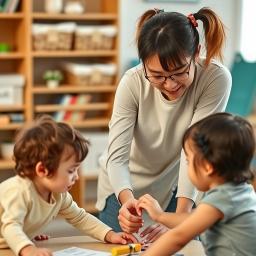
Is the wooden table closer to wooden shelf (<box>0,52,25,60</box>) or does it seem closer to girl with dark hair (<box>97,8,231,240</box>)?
girl with dark hair (<box>97,8,231,240</box>)

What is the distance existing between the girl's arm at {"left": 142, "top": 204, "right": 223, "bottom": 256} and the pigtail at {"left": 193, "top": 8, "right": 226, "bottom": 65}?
25.9 inches

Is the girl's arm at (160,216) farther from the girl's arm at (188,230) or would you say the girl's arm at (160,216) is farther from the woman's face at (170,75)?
the woman's face at (170,75)

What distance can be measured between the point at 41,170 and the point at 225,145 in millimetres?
486

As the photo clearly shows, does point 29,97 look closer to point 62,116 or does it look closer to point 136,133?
point 62,116

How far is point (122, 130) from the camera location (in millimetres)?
2027

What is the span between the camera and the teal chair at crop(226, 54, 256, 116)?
4703mm

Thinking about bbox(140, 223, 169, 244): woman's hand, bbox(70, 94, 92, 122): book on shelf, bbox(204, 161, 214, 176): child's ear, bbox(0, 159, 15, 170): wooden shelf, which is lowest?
bbox(0, 159, 15, 170): wooden shelf

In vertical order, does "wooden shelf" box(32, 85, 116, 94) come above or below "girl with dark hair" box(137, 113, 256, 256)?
below

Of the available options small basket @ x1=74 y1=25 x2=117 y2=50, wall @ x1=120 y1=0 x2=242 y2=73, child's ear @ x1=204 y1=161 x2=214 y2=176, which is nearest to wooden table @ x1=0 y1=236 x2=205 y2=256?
child's ear @ x1=204 y1=161 x2=214 y2=176

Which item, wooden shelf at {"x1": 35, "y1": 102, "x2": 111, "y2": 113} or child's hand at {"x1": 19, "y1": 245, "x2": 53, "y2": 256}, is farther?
wooden shelf at {"x1": 35, "y1": 102, "x2": 111, "y2": 113}

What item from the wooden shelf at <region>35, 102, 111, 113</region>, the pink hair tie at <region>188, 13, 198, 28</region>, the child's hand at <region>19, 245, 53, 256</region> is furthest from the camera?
the wooden shelf at <region>35, 102, 111, 113</region>

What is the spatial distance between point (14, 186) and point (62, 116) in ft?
9.68

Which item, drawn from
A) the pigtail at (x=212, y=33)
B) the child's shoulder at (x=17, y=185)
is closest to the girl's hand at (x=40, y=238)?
the child's shoulder at (x=17, y=185)

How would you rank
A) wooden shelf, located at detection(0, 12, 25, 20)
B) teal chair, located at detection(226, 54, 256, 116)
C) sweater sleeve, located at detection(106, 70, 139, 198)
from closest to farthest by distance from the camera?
sweater sleeve, located at detection(106, 70, 139, 198) → wooden shelf, located at detection(0, 12, 25, 20) → teal chair, located at detection(226, 54, 256, 116)
